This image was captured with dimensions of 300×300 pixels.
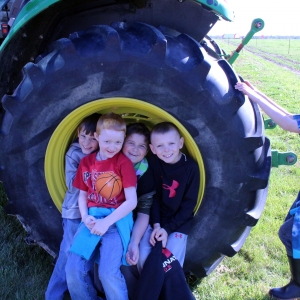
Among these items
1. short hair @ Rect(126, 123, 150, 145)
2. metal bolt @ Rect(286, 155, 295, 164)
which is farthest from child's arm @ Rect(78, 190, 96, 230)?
metal bolt @ Rect(286, 155, 295, 164)

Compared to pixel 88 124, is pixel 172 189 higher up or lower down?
lower down

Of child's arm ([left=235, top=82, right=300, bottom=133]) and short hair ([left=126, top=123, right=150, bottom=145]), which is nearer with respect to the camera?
child's arm ([left=235, top=82, right=300, bottom=133])

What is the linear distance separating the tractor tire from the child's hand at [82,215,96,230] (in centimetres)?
43

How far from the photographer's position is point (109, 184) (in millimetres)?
2369

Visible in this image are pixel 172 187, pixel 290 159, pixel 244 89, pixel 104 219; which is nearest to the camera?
pixel 244 89

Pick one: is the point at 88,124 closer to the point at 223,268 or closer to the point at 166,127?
the point at 166,127

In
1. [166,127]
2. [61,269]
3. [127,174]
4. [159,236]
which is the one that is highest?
[166,127]

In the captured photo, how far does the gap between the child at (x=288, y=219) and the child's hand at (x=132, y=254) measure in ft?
3.00

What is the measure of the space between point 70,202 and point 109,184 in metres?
0.32

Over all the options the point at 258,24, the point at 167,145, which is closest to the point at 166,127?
the point at 167,145

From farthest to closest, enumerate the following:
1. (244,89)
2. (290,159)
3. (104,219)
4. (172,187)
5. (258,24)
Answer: (258,24), (290,159), (172,187), (104,219), (244,89)

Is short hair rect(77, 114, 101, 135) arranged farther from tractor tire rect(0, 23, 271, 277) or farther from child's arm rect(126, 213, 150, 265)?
child's arm rect(126, 213, 150, 265)

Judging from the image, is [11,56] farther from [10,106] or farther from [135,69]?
[135,69]

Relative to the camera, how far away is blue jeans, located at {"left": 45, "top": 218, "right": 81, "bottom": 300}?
2404 millimetres
